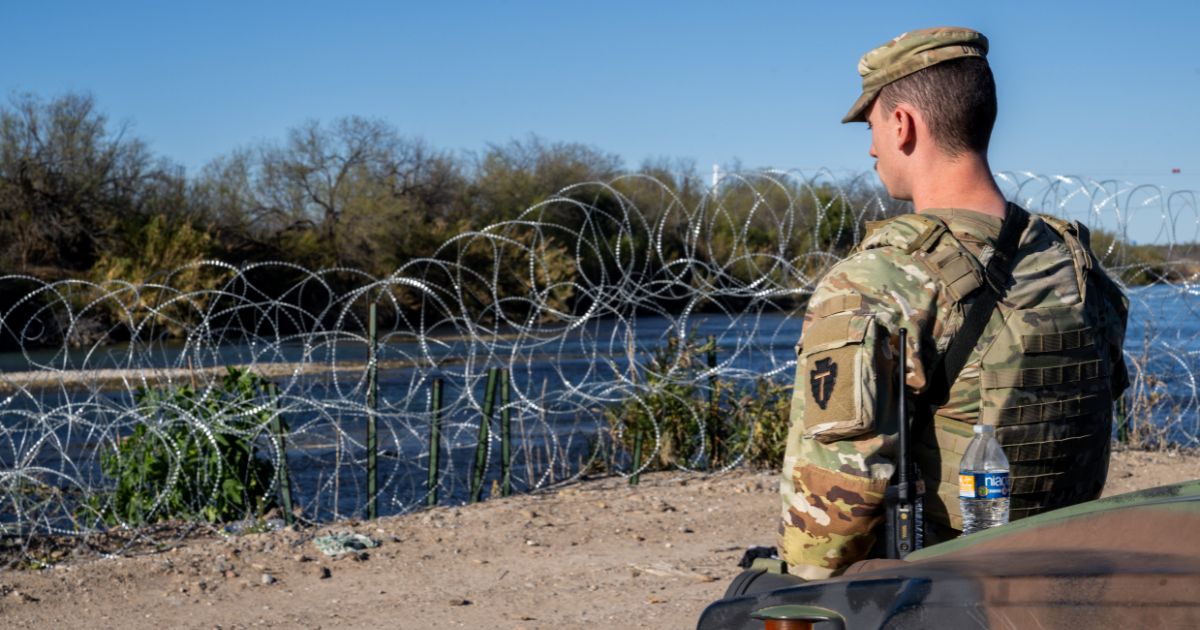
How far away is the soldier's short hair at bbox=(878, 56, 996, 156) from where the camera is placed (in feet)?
8.53

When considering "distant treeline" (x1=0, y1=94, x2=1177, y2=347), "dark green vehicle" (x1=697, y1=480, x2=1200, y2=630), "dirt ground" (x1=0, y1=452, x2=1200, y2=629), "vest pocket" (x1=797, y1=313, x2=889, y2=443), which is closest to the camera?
"dark green vehicle" (x1=697, y1=480, x2=1200, y2=630)

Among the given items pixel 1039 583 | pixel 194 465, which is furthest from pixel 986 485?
pixel 194 465

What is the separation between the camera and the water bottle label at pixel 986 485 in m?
2.45

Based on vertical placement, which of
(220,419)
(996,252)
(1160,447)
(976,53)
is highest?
(976,53)

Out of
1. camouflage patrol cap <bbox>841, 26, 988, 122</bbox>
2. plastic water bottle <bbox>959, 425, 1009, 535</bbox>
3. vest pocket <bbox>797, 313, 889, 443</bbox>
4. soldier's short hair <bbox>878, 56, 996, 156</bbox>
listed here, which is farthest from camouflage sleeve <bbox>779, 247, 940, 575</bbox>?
camouflage patrol cap <bbox>841, 26, 988, 122</bbox>

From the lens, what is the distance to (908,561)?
7.07ft

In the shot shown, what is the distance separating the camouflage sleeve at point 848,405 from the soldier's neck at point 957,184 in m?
0.18

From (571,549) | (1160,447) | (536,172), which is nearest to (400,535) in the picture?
(571,549)

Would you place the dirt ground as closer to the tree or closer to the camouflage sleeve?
the camouflage sleeve

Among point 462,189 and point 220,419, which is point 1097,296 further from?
point 462,189

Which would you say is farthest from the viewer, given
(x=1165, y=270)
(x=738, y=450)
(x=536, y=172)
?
(x=536, y=172)

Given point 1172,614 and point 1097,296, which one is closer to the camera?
point 1172,614

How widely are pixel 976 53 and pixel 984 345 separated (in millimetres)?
578

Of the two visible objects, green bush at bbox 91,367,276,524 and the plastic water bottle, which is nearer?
the plastic water bottle
